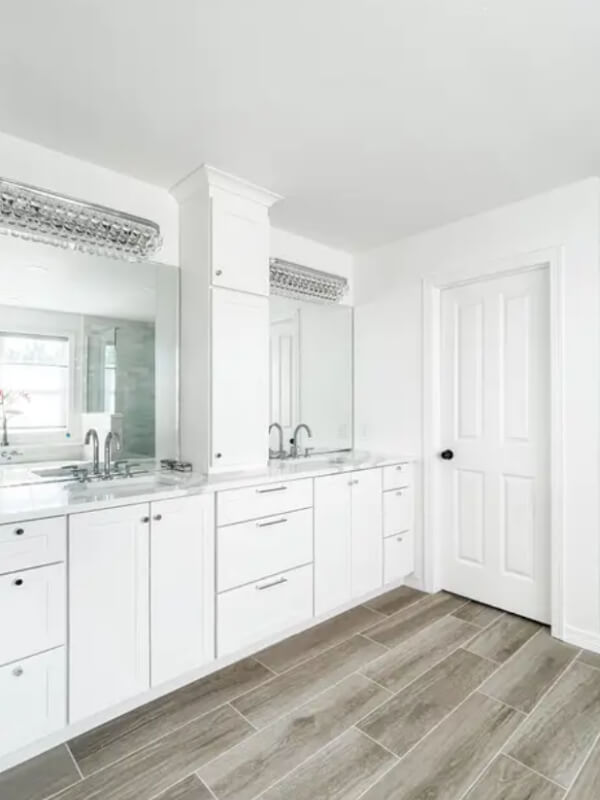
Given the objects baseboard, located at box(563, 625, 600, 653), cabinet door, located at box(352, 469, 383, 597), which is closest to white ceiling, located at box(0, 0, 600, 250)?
cabinet door, located at box(352, 469, 383, 597)

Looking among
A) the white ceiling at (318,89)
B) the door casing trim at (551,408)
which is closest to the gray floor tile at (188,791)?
the door casing trim at (551,408)

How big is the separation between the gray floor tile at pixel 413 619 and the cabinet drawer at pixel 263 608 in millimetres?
430

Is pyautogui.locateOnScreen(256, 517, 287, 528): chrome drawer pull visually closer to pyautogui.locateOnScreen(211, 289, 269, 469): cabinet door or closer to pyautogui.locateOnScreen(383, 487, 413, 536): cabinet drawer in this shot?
pyautogui.locateOnScreen(211, 289, 269, 469): cabinet door

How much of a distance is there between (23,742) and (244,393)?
1675mm

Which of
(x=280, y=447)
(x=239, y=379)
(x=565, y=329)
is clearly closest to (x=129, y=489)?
(x=239, y=379)

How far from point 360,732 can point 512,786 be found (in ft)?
1.76

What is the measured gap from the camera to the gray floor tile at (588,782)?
59.6 inches

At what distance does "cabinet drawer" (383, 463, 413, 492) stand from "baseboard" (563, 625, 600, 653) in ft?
3.88

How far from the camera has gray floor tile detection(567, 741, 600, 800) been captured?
1513 mm

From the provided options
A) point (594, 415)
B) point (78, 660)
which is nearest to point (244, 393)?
point (78, 660)

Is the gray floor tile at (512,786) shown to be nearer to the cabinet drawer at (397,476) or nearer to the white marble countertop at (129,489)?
the white marble countertop at (129,489)

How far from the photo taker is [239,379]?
254 cm

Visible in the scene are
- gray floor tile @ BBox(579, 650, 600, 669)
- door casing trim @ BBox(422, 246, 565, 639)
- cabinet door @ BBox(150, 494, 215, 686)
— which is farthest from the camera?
door casing trim @ BBox(422, 246, 565, 639)

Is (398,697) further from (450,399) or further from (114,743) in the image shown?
(450,399)
